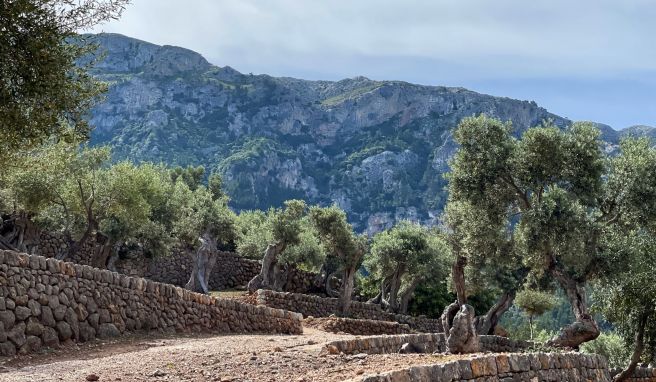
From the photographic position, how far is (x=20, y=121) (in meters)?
9.70

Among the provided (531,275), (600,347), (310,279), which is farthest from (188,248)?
(600,347)

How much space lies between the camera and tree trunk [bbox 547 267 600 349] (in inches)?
879

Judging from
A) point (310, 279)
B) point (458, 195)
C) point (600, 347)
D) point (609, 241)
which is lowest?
point (600, 347)

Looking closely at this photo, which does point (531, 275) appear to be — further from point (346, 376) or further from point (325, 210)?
point (346, 376)

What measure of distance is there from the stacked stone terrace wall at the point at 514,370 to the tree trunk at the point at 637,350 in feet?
18.5

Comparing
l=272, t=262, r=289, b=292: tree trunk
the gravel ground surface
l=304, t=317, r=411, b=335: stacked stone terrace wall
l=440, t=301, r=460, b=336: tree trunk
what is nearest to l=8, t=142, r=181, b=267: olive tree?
l=272, t=262, r=289, b=292: tree trunk

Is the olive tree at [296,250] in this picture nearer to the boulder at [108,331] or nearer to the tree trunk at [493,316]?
the tree trunk at [493,316]

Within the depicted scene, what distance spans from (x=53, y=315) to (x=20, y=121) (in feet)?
23.4

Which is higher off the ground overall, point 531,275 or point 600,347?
point 531,275

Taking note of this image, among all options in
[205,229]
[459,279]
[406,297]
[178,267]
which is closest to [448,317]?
[459,279]

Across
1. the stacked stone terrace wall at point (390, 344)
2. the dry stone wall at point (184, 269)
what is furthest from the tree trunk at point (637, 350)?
the dry stone wall at point (184, 269)

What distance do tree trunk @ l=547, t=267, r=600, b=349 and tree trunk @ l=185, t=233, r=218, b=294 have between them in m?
18.2

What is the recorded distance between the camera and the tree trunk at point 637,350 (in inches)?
811

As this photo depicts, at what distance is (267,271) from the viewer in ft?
125
